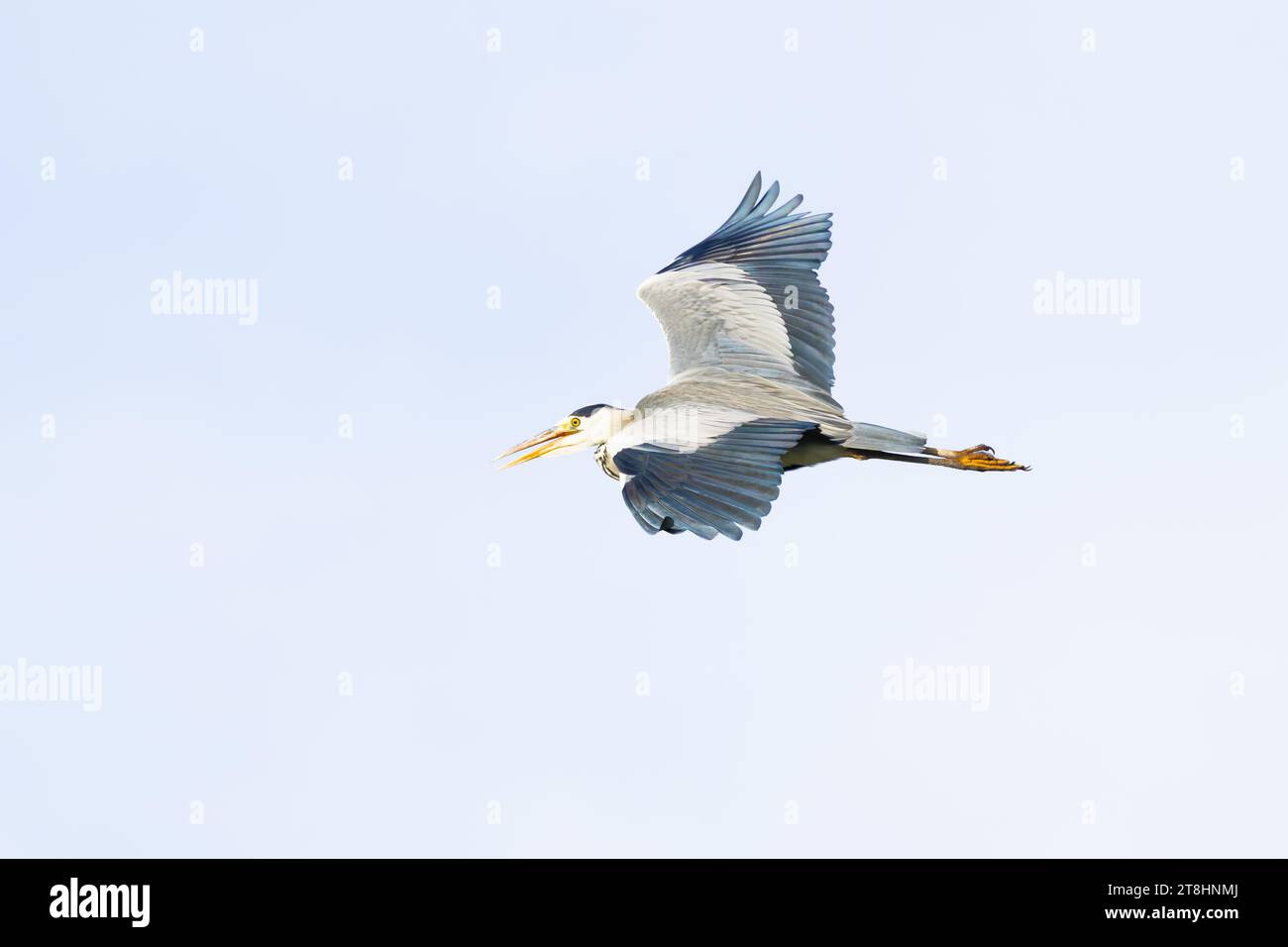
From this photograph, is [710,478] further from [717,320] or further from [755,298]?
[755,298]

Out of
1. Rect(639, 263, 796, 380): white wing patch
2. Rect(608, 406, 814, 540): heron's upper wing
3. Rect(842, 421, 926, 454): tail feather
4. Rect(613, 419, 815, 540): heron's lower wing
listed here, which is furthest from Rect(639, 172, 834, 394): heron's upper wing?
Rect(613, 419, 815, 540): heron's lower wing

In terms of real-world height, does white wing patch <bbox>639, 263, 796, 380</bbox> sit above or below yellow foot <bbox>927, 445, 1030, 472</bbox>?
above

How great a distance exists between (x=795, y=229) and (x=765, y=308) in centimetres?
113

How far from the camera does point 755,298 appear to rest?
15516mm

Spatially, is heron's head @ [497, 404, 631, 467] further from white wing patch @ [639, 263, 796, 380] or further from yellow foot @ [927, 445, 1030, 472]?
yellow foot @ [927, 445, 1030, 472]

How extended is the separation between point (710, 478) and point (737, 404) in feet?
6.25

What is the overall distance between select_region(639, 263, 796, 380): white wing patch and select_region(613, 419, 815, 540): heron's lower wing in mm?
1906

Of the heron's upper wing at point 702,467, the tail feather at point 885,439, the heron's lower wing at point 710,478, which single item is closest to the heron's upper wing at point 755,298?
the tail feather at point 885,439

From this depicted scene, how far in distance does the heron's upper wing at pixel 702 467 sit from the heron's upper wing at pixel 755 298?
1642 mm

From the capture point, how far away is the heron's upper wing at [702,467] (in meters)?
11.4

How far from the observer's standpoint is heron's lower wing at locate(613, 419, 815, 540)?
11320 mm

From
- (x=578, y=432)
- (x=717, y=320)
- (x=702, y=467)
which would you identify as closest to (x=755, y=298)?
(x=717, y=320)
